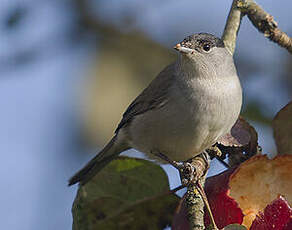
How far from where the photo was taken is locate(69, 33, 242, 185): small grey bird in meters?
3.71

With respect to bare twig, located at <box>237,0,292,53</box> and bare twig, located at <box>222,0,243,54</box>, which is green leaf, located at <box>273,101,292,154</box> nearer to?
bare twig, located at <box>237,0,292,53</box>

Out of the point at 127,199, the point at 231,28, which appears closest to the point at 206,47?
the point at 231,28

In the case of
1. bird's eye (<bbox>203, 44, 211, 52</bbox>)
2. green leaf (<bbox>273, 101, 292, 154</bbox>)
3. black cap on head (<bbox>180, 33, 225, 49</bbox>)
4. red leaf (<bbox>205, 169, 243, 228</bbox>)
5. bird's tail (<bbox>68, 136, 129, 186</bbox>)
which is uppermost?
black cap on head (<bbox>180, 33, 225, 49</bbox>)

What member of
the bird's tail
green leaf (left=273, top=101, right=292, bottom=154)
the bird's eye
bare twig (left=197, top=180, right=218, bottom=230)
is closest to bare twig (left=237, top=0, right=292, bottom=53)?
the bird's eye

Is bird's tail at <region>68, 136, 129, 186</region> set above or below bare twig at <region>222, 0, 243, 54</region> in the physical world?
below

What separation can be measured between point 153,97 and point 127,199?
3.08 ft

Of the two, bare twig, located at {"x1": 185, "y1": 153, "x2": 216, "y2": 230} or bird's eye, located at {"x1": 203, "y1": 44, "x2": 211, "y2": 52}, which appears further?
bird's eye, located at {"x1": 203, "y1": 44, "x2": 211, "y2": 52}

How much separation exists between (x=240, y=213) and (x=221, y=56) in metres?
1.64

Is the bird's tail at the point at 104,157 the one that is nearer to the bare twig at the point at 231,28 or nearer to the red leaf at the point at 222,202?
the bare twig at the point at 231,28

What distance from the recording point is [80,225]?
3131 millimetres

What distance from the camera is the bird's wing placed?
4.04 m

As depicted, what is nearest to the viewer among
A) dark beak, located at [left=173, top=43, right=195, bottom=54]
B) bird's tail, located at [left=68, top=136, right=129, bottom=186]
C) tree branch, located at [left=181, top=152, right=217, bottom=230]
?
tree branch, located at [left=181, top=152, right=217, bottom=230]

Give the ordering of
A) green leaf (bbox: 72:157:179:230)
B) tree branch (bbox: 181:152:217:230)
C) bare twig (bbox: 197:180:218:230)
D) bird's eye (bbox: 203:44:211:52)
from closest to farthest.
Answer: bare twig (bbox: 197:180:218:230), tree branch (bbox: 181:152:217:230), green leaf (bbox: 72:157:179:230), bird's eye (bbox: 203:44:211:52)

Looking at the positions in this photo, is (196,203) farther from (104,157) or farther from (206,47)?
(104,157)
